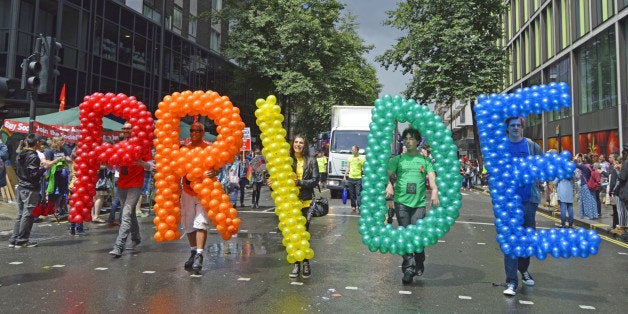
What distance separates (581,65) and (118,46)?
27366 mm

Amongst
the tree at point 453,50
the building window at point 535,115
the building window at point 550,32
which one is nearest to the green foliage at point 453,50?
the tree at point 453,50

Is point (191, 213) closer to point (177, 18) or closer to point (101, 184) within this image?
point (101, 184)

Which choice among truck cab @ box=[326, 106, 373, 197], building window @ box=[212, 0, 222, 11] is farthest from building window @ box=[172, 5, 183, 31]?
truck cab @ box=[326, 106, 373, 197]

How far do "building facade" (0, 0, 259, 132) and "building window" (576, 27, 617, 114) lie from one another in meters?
21.5

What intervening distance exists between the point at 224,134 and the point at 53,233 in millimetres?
5502

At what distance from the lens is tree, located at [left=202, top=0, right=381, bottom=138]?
1113 inches

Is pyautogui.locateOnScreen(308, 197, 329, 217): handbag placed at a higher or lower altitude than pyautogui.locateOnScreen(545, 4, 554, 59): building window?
lower

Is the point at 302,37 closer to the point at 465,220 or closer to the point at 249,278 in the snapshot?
the point at 465,220

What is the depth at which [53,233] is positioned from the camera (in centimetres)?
940

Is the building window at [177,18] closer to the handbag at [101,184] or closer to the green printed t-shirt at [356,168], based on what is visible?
the green printed t-shirt at [356,168]

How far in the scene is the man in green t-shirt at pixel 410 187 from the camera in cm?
578

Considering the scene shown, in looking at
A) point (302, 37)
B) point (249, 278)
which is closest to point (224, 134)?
point (249, 278)

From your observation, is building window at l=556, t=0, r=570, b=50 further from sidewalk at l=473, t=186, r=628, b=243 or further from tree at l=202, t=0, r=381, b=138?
sidewalk at l=473, t=186, r=628, b=243

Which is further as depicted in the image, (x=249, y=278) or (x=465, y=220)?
(x=465, y=220)
